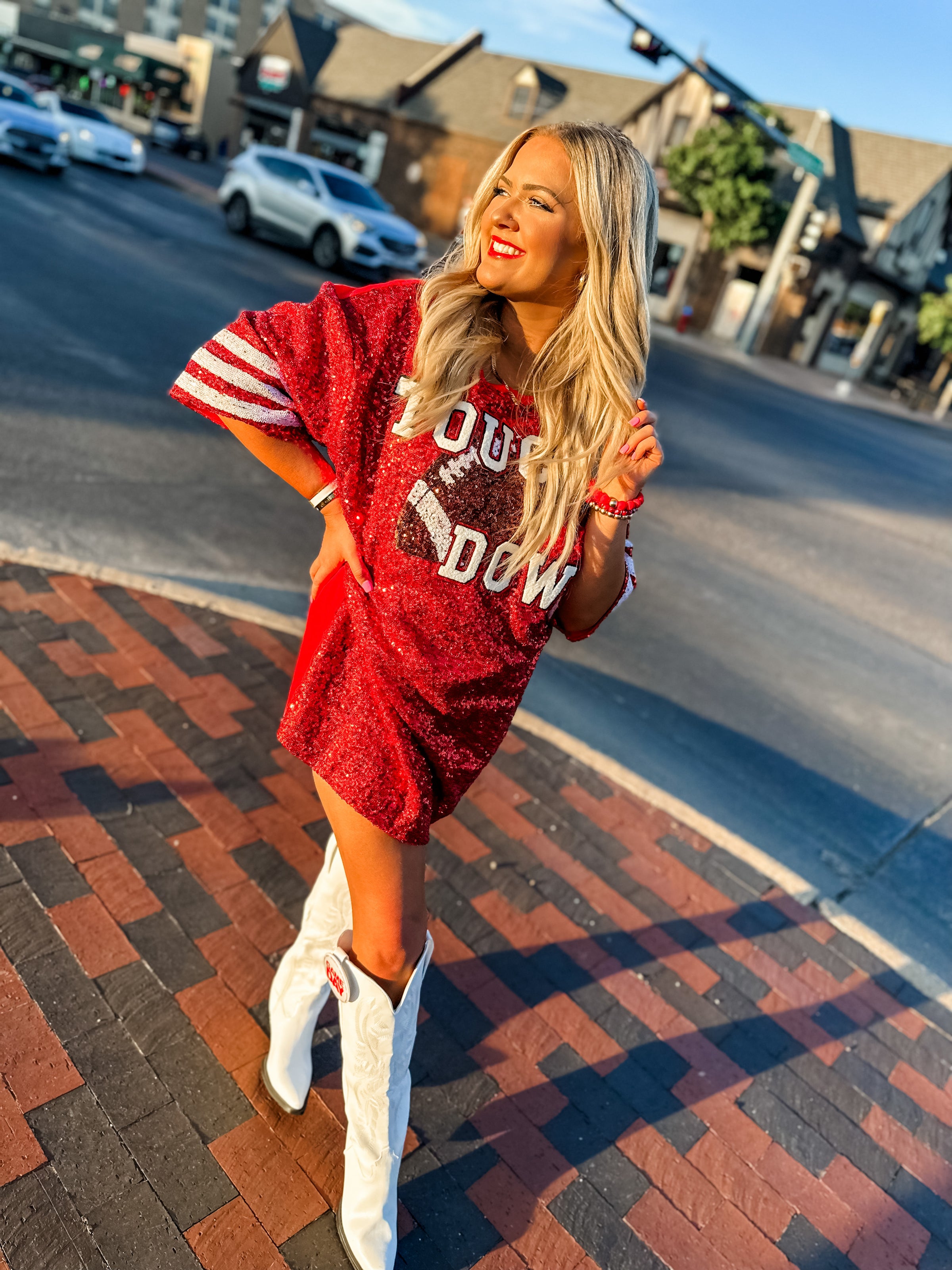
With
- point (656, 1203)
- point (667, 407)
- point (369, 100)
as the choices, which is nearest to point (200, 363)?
point (656, 1203)

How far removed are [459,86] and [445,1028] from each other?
3823 cm

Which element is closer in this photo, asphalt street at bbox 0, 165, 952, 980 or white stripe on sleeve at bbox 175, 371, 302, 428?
white stripe on sleeve at bbox 175, 371, 302, 428

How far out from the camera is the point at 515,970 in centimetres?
274

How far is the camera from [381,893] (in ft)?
5.76

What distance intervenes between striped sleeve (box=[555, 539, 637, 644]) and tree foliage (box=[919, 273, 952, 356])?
3696cm

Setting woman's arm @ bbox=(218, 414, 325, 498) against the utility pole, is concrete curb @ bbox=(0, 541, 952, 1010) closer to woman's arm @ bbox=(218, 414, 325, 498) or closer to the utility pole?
woman's arm @ bbox=(218, 414, 325, 498)

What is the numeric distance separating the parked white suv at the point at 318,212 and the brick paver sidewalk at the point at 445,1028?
1347 cm

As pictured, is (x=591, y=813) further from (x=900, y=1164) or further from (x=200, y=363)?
(x=200, y=363)

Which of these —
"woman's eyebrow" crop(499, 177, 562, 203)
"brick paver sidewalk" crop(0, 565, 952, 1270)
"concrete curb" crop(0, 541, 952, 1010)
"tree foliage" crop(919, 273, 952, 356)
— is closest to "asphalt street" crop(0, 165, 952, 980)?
"concrete curb" crop(0, 541, 952, 1010)

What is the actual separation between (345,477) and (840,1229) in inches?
84.7

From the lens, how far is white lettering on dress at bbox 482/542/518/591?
1640mm

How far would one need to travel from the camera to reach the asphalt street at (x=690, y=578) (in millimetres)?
4316

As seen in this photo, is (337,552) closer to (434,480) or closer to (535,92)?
(434,480)

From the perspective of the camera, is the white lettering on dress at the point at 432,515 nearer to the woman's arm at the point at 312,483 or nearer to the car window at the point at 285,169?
the woman's arm at the point at 312,483
